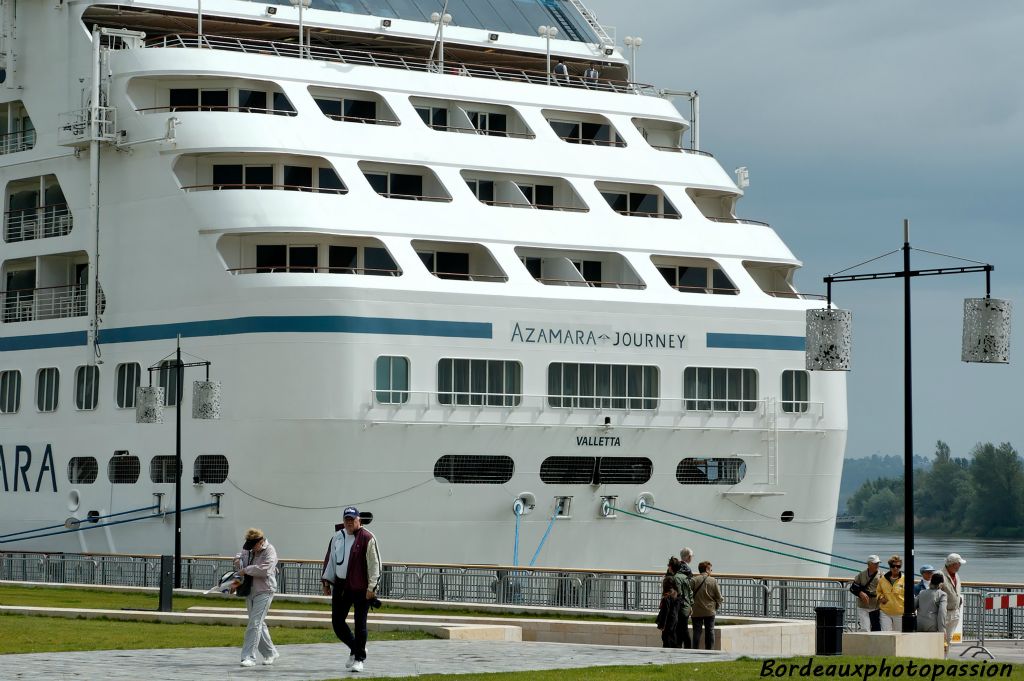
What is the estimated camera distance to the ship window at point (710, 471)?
133 ft

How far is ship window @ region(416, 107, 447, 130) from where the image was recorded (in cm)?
4266

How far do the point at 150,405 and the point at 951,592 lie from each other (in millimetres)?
18182

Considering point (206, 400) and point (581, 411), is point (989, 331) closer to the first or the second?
point (581, 411)

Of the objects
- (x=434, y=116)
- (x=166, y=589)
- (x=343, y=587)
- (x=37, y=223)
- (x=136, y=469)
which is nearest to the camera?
(x=343, y=587)

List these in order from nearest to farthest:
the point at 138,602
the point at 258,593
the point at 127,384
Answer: the point at 258,593
the point at 138,602
the point at 127,384

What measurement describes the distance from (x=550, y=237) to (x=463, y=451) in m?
5.70

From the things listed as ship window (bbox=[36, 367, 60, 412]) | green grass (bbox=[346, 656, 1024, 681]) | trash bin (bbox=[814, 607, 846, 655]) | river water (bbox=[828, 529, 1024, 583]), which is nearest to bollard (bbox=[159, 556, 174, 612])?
green grass (bbox=[346, 656, 1024, 681])

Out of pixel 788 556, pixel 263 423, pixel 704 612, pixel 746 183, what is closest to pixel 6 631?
pixel 704 612

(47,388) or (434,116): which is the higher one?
(434,116)

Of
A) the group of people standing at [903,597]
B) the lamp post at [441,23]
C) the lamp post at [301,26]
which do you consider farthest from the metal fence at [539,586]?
the lamp post at [441,23]

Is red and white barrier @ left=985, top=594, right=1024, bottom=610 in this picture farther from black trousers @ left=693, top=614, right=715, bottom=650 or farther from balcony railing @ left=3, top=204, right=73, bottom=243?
balcony railing @ left=3, top=204, right=73, bottom=243

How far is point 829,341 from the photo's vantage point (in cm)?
2498

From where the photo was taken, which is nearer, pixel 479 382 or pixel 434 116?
pixel 479 382

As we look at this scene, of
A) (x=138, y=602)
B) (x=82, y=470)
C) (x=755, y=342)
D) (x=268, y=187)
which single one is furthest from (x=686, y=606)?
(x=82, y=470)
